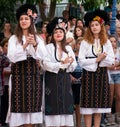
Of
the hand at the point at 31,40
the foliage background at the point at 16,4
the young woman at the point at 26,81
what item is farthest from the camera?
the foliage background at the point at 16,4

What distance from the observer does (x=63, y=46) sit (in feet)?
23.6

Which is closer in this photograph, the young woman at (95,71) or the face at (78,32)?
the young woman at (95,71)

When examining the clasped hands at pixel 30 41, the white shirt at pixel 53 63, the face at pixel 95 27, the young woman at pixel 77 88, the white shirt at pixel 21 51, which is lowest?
the young woman at pixel 77 88

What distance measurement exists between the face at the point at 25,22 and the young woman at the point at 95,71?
1.01 meters

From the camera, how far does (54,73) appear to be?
7.05m

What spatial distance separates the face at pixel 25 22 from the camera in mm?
6777

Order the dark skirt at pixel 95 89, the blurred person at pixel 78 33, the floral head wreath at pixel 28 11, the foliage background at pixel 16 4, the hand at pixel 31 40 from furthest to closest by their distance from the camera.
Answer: the foliage background at pixel 16 4 < the blurred person at pixel 78 33 < the dark skirt at pixel 95 89 < the floral head wreath at pixel 28 11 < the hand at pixel 31 40

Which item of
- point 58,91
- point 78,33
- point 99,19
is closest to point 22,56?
point 58,91

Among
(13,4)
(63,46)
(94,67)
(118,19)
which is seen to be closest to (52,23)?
(63,46)

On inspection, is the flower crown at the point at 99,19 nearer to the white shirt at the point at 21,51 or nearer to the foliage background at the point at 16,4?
the white shirt at the point at 21,51

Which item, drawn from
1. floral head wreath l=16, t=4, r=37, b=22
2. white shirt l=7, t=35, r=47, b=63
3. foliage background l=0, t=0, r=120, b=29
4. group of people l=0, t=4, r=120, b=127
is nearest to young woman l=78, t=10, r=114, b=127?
group of people l=0, t=4, r=120, b=127

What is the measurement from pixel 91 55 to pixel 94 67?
0.19 metres

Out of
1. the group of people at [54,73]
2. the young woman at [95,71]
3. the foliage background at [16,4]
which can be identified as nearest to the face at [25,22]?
the group of people at [54,73]

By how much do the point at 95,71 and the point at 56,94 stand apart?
2.35ft
